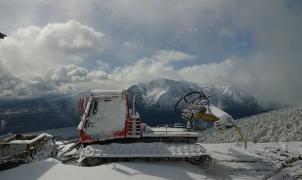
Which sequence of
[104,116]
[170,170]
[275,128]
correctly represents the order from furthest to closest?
[275,128]
[104,116]
[170,170]

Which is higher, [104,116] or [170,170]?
[104,116]

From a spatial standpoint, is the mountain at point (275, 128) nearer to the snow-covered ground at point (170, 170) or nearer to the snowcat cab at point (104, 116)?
the snow-covered ground at point (170, 170)

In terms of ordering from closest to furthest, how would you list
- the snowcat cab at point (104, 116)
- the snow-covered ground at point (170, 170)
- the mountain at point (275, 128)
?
1. the snow-covered ground at point (170, 170)
2. the snowcat cab at point (104, 116)
3. the mountain at point (275, 128)

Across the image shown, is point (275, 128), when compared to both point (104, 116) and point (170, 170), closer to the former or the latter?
point (104, 116)

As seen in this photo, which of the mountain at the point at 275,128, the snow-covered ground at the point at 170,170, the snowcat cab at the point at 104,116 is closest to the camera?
the snow-covered ground at the point at 170,170

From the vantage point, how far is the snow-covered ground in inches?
607

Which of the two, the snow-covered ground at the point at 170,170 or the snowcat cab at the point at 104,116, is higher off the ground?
the snowcat cab at the point at 104,116

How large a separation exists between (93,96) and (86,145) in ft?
7.90

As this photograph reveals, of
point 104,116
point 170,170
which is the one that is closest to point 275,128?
point 104,116

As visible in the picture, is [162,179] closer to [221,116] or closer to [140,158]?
[140,158]

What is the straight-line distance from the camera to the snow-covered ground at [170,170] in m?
15.4

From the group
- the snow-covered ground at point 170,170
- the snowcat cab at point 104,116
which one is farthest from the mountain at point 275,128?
the snowcat cab at point 104,116

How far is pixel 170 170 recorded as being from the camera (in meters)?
16.2

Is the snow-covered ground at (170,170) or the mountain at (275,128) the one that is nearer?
the snow-covered ground at (170,170)
